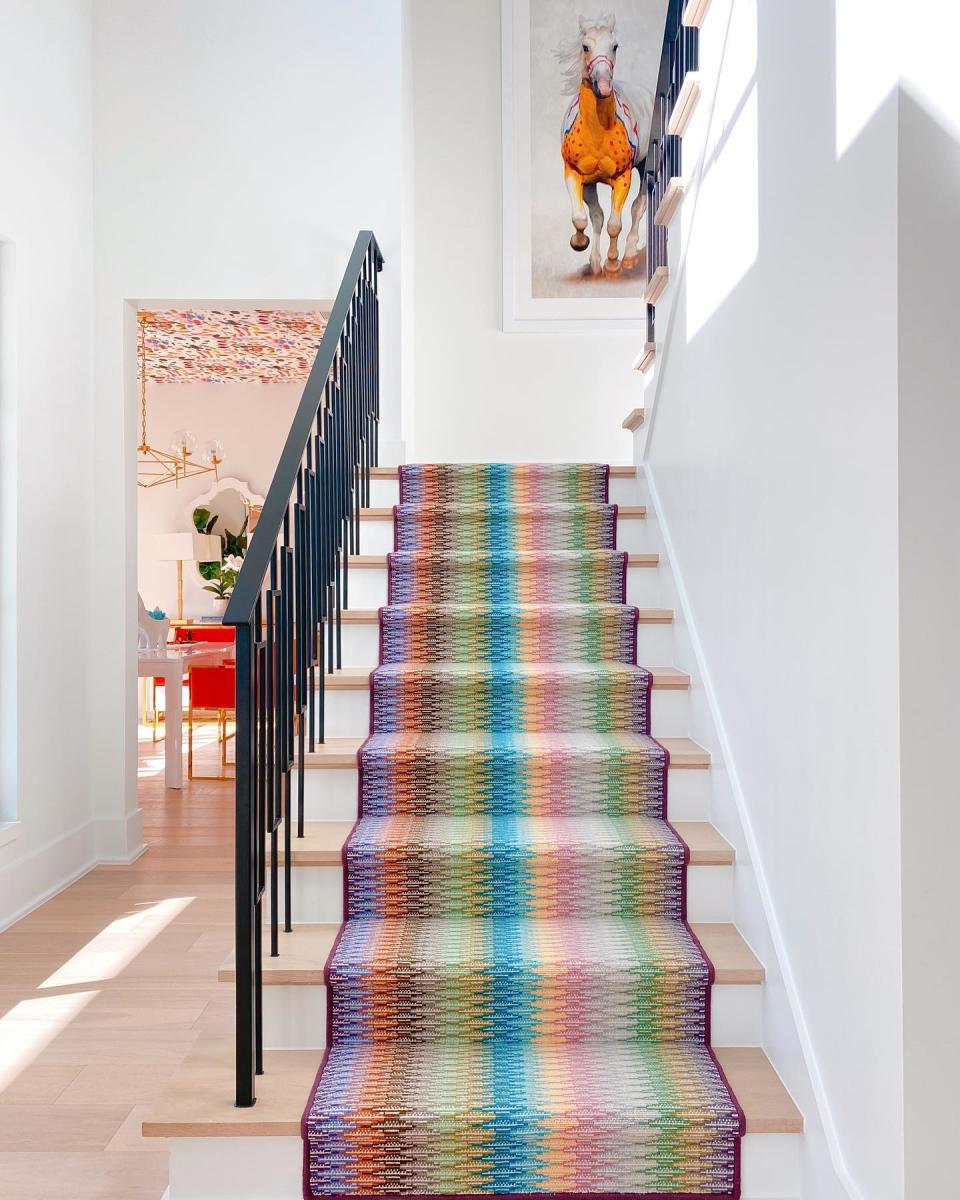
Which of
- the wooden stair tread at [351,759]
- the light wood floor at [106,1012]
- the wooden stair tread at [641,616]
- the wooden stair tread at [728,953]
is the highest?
the wooden stair tread at [641,616]

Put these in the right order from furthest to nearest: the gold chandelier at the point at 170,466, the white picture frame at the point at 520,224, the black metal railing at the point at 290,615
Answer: the gold chandelier at the point at 170,466
the white picture frame at the point at 520,224
the black metal railing at the point at 290,615

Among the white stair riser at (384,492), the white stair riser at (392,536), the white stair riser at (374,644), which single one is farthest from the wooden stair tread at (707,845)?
the white stair riser at (384,492)

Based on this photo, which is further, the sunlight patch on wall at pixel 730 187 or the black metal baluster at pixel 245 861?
the sunlight patch on wall at pixel 730 187

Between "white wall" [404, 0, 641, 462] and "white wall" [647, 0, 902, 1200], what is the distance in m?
2.56

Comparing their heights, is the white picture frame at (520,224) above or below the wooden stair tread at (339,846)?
above

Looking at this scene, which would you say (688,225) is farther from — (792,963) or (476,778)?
(792,963)

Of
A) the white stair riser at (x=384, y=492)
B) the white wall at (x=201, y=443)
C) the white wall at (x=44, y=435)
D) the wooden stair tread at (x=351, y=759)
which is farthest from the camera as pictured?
the white wall at (x=201, y=443)

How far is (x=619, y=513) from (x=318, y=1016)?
2052 millimetres

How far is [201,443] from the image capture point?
10273 mm

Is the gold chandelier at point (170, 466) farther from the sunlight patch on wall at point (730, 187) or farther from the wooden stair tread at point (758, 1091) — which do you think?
the wooden stair tread at point (758, 1091)

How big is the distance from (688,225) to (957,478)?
1694 mm

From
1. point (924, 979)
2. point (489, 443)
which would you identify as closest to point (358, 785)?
point (924, 979)

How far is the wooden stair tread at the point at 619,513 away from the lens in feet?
11.6

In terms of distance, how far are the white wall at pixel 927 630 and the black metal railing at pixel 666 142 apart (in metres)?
1.63
